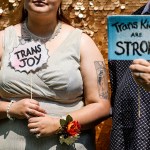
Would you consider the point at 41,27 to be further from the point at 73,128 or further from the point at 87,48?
the point at 73,128

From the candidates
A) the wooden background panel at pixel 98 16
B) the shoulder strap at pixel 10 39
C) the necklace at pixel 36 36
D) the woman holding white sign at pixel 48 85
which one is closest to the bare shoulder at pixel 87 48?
the woman holding white sign at pixel 48 85

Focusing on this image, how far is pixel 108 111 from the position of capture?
7.80ft

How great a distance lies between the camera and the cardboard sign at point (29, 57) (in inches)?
90.0

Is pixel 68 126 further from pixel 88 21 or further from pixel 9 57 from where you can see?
pixel 88 21

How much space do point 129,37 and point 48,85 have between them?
18.7 inches

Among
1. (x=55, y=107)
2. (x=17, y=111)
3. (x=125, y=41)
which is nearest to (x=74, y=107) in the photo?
(x=55, y=107)

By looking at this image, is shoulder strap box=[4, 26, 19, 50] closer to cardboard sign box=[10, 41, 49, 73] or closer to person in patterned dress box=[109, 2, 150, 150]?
cardboard sign box=[10, 41, 49, 73]

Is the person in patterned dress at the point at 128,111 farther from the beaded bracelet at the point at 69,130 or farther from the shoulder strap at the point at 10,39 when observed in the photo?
the shoulder strap at the point at 10,39

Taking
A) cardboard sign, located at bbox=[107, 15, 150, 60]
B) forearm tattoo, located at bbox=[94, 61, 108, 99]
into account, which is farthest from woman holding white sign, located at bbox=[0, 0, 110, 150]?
cardboard sign, located at bbox=[107, 15, 150, 60]

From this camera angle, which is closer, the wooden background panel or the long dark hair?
the long dark hair

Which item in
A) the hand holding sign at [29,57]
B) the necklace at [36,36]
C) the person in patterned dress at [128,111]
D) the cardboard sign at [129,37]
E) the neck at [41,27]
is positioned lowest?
the person in patterned dress at [128,111]

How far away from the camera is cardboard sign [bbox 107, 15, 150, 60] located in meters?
1.93

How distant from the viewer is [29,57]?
229 cm

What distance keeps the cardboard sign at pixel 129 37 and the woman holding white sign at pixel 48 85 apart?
1.20 feet
